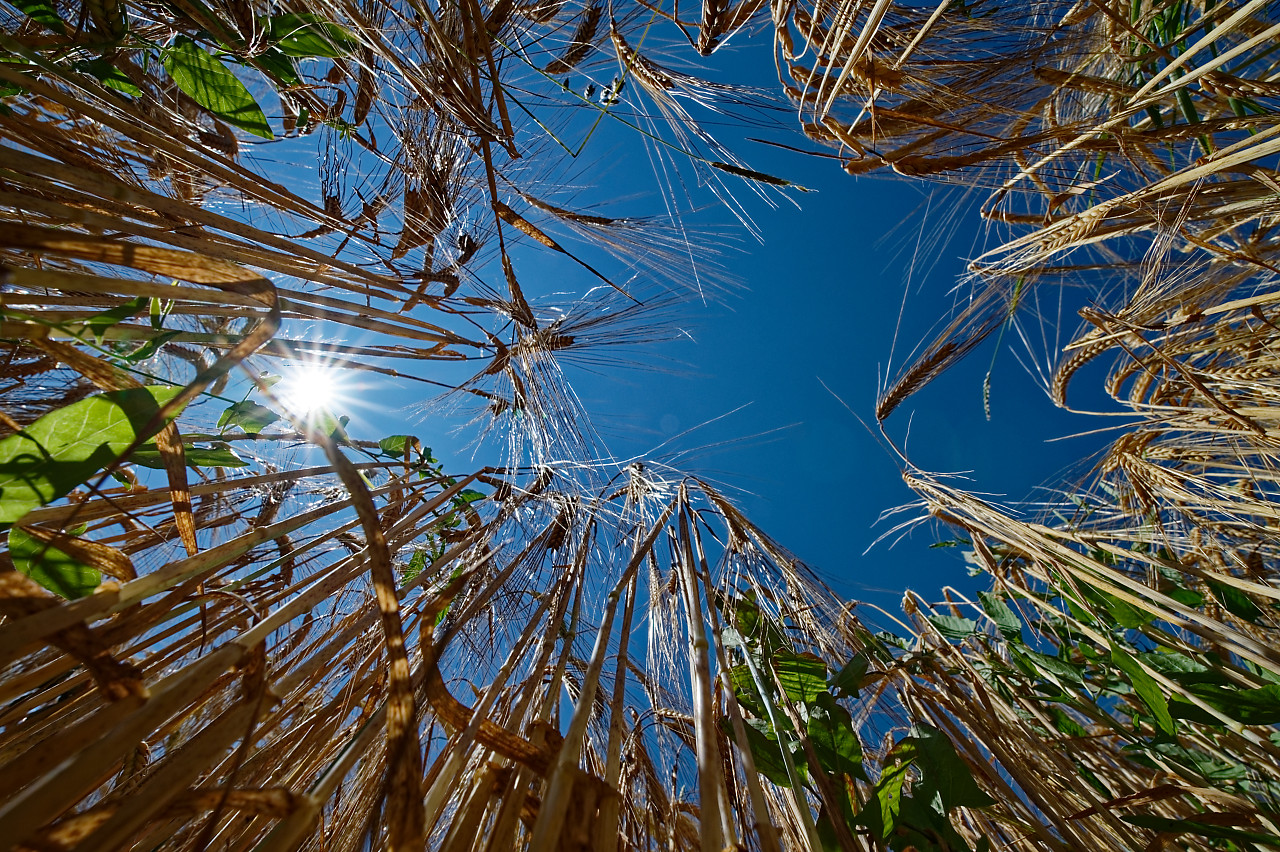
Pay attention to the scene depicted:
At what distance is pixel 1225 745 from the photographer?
0.92 metres

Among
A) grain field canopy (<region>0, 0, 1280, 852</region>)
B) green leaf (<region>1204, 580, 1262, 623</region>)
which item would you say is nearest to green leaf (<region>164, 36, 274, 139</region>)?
grain field canopy (<region>0, 0, 1280, 852</region>)

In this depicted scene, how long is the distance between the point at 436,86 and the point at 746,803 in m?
1.13

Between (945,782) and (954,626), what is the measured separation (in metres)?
0.47

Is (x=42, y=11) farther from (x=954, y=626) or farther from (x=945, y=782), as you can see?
(x=954, y=626)

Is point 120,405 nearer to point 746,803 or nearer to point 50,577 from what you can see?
point 50,577

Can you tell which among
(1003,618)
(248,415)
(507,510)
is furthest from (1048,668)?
(248,415)

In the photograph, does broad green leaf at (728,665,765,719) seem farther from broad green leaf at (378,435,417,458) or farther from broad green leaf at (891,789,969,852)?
broad green leaf at (378,435,417,458)

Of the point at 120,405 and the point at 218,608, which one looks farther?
the point at 218,608

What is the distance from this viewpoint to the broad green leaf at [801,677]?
0.68 metres

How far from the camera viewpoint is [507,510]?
37.9 inches

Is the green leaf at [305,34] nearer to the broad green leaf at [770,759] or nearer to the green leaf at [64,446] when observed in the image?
the green leaf at [64,446]

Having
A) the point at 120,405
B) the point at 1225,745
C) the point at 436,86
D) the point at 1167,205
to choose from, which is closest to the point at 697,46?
the point at 436,86

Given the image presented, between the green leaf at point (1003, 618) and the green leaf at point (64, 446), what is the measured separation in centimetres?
129

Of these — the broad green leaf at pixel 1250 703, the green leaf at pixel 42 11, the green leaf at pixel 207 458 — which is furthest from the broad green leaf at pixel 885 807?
the green leaf at pixel 42 11
